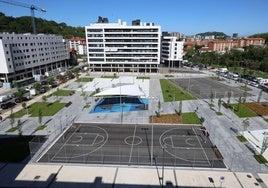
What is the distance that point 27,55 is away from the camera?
275ft

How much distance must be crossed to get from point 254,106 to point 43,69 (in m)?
90.3

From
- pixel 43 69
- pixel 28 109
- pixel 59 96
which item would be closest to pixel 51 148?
pixel 28 109

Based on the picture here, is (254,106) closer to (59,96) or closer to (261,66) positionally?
(59,96)

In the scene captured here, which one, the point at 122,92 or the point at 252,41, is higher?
the point at 252,41

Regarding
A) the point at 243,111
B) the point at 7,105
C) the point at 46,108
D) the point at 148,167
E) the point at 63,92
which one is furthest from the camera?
the point at 63,92

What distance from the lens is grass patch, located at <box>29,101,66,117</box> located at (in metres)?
47.3

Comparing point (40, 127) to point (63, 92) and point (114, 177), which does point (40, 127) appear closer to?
point (114, 177)

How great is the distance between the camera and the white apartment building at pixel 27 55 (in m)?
72.3

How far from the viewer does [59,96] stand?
62062 mm

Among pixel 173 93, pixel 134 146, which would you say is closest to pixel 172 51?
pixel 173 93

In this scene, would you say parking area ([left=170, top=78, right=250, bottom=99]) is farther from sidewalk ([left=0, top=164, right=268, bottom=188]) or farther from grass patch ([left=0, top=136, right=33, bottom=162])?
grass patch ([left=0, top=136, right=33, bottom=162])

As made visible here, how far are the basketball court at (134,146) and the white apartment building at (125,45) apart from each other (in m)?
64.9

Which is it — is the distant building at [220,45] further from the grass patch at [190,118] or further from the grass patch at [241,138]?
the grass patch at [241,138]

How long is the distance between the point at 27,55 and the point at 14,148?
6322 cm
